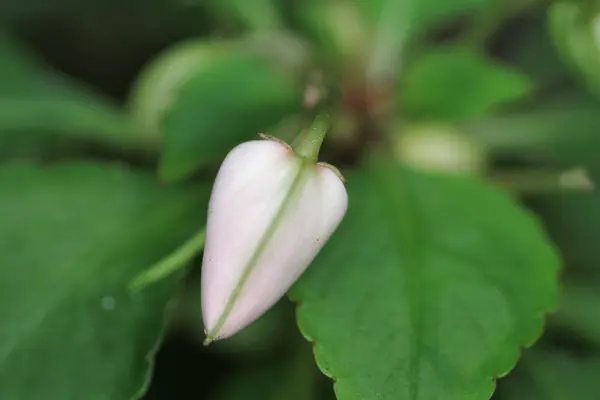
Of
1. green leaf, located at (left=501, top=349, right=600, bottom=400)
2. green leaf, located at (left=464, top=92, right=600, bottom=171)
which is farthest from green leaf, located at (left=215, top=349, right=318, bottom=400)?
green leaf, located at (left=464, top=92, right=600, bottom=171)

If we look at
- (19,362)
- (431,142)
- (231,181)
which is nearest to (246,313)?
(231,181)

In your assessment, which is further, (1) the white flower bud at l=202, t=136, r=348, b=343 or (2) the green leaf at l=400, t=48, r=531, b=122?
(2) the green leaf at l=400, t=48, r=531, b=122

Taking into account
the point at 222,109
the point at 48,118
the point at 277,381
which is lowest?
the point at 277,381

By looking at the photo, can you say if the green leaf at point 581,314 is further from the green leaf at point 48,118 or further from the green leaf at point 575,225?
the green leaf at point 48,118

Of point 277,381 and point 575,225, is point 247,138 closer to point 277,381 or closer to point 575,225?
point 277,381

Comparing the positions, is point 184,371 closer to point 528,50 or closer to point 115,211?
point 115,211

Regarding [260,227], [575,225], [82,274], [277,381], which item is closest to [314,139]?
[260,227]

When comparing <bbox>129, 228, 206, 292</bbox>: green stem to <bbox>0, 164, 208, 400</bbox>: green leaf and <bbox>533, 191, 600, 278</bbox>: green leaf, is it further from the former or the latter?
<bbox>533, 191, 600, 278</bbox>: green leaf
